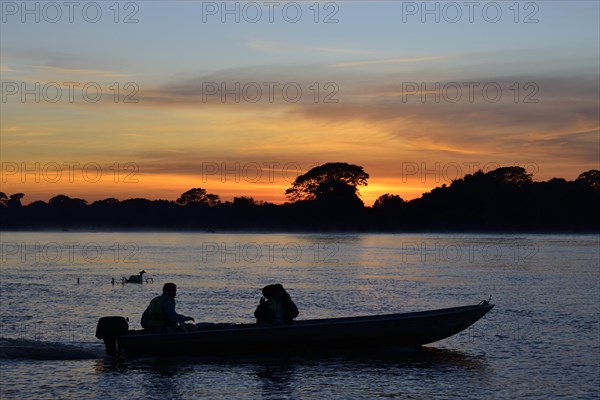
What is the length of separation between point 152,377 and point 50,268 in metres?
55.0

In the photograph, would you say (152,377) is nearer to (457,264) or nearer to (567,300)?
(567,300)

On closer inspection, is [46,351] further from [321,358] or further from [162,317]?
[321,358]

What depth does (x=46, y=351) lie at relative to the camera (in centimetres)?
2541

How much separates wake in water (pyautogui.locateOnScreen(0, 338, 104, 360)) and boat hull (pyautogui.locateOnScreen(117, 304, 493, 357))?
1.99 meters

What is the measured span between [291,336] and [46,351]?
299 inches

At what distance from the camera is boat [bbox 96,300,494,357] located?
24.2 metres

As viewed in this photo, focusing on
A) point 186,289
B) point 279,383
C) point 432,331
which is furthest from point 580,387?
point 186,289

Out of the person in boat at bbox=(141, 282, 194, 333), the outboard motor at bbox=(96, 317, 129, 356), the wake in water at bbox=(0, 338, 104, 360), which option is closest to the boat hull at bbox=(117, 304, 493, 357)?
the outboard motor at bbox=(96, 317, 129, 356)

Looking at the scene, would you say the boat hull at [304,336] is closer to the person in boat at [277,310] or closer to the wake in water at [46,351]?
the person in boat at [277,310]

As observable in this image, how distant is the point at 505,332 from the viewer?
32.3 meters

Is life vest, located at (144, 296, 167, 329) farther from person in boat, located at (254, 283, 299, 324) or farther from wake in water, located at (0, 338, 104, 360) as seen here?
person in boat, located at (254, 283, 299, 324)

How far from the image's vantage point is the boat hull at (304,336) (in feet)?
79.4

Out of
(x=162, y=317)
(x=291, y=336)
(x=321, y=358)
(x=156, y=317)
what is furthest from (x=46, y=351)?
(x=321, y=358)

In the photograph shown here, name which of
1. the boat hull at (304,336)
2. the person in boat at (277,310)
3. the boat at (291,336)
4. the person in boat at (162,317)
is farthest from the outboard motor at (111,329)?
the person in boat at (277,310)
